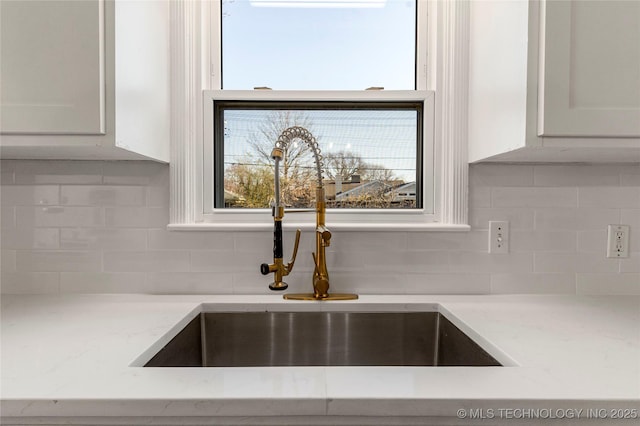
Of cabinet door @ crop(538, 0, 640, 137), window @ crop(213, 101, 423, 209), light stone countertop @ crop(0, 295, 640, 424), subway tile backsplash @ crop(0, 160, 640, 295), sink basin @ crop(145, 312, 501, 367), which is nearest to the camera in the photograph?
light stone countertop @ crop(0, 295, 640, 424)

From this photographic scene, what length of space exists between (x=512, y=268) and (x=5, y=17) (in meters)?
1.55

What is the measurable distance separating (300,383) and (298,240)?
0.59 m

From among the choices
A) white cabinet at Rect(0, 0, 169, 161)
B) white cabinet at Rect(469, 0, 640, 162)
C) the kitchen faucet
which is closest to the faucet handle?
the kitchen faucet

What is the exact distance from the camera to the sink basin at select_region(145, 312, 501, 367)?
121 centimetres

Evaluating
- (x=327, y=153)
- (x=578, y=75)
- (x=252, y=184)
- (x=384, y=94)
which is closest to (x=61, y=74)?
(x=252, y=184)

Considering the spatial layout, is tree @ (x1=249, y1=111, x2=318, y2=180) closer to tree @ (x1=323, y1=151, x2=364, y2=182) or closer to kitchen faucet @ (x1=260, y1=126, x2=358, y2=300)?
tree @ (x1=323, y1=151, x2=364, y2=182)

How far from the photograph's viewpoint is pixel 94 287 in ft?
4.36

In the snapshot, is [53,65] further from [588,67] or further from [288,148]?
[588,67]

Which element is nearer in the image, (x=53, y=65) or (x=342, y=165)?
(x=53, y=65)

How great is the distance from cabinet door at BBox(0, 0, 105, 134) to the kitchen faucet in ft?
1.62

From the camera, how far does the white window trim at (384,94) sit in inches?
52.1

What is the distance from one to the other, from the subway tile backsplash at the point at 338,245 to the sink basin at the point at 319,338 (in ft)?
0.40

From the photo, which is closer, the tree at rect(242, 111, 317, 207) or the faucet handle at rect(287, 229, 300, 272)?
the faucet handle at rect(287, 229, 300, 272)

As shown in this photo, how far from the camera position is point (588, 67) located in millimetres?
937
